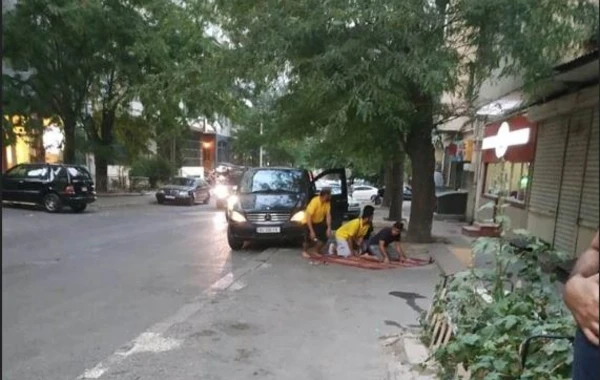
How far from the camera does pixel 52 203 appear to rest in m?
17.6

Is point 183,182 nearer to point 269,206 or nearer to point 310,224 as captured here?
point 269,206

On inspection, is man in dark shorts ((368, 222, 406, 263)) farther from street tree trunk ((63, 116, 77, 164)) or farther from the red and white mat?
street tree trunk ((63, 116, 77, 164))

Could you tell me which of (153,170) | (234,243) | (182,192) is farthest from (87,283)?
(153,170)

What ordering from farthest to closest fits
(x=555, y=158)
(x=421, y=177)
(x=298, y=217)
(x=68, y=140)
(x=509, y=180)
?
(x=68, y=140), (x=509, y=180), (x=421, y=177), (x=298, y=217), (x=555, y=158)

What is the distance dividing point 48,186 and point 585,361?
18.6 metres

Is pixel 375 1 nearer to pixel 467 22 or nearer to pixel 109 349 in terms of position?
pixel 467 22

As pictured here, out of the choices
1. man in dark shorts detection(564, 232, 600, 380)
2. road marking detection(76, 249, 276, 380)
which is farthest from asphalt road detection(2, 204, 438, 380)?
man in dark shorts detection(564, 232, 600, 380)

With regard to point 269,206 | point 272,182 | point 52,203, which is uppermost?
point 272,182

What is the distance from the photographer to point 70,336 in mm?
5312

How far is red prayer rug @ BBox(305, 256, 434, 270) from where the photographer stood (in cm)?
955

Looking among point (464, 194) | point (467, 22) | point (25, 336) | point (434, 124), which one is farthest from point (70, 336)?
point (464, 194)

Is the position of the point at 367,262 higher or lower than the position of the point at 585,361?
lower

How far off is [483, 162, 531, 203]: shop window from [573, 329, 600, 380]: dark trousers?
11.6 metres

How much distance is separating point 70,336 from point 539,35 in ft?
24.8
